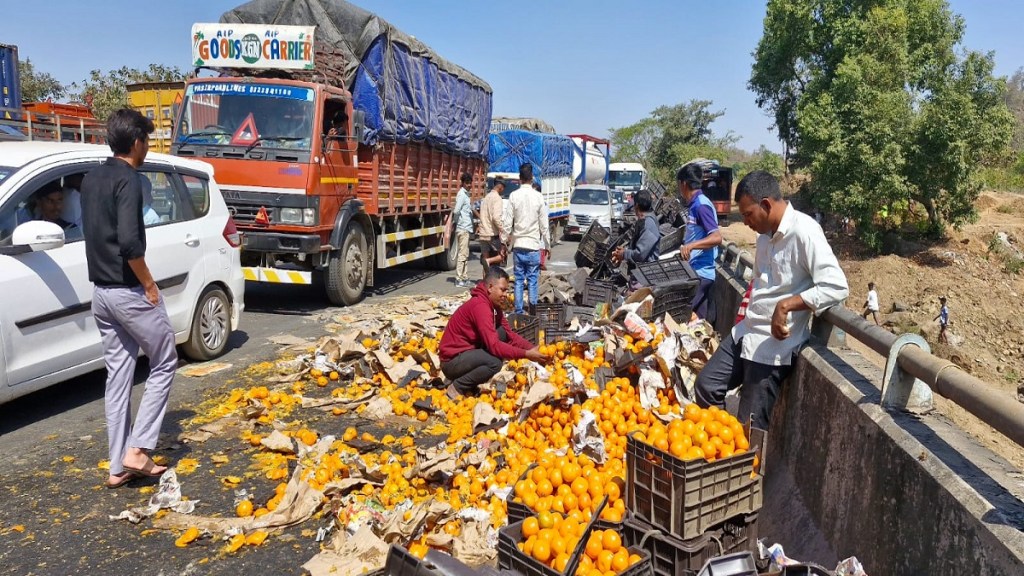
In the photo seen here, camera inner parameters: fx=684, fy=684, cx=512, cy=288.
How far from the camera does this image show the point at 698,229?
283 inches

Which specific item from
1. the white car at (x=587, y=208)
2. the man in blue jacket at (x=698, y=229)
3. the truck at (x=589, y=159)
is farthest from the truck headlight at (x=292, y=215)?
the truck at (x=589, y=159)

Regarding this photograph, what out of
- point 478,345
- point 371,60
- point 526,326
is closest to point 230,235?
point 478,345

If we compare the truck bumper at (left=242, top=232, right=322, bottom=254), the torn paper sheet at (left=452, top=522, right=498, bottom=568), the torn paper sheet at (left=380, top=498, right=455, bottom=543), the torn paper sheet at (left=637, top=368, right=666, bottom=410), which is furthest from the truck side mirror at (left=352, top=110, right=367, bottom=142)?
the torn paper sheet at (left=452, top=522, right=498, bottom=568)

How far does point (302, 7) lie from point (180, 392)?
21.6ft

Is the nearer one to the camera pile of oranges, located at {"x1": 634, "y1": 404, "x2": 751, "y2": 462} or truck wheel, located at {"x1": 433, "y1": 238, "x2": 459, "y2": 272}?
pile of oranges, located at {"x1": 634, "y1": 404, "x2": 751, "y2": 462}

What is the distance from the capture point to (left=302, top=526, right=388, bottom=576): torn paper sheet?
3.36 metres

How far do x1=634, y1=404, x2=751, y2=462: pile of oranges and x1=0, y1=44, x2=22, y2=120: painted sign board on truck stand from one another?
2299 cm

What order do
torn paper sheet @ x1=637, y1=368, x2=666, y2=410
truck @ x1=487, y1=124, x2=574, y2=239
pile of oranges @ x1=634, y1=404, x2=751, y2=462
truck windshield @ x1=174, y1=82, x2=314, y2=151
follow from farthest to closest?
1. truck @ x1=487, y1=124, x2=574, y2=239
2. truck windshield @ x1=174, y1=82, x2=314, y2=151
3. torn paper sheet @ x1=637, y1=368, x2=666, y2=410
4. pile of oranges @ x1=634, y1=404, x2=751, y2=462

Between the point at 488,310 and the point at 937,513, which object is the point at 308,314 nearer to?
the point at 488,310

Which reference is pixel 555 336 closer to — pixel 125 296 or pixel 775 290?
pixel 775 290

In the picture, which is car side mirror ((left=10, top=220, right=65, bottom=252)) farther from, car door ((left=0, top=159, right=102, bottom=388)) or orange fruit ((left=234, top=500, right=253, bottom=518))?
orange fruit ((left=234, top=500, right=253, bottom=518))

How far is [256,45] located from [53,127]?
984cm

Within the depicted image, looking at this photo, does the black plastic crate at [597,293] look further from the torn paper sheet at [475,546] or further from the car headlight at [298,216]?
the torn paper sheet at [475,546]

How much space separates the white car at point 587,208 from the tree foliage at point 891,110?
8436 millimetres
